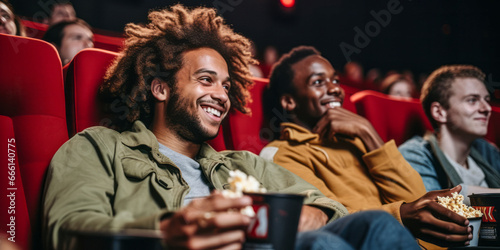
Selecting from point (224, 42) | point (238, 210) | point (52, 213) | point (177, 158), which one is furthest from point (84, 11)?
point (238, 210)

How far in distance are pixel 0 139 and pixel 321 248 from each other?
0.87 m

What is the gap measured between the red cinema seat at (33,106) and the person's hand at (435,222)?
1027 mm

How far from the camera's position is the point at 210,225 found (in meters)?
0.55

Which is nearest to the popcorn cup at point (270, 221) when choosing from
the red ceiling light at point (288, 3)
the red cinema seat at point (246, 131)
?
the red cinema seat at point (246, 131)

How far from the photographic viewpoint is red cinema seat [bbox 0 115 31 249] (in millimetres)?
974

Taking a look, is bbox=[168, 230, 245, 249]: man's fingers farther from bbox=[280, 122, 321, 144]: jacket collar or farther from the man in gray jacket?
bbox=[280, 122, 321, 144]: jacket collar

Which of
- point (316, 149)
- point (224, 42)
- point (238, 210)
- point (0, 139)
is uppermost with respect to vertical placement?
point (224, 42)

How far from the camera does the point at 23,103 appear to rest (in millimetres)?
1131

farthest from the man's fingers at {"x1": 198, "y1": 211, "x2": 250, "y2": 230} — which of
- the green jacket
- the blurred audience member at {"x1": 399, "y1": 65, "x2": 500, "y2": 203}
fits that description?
the blurred audience member at {"x1": 399, "y1": 65, "x2": 500, "y2": 203}

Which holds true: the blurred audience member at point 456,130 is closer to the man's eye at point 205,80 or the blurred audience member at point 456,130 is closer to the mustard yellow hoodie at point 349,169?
the mustard yellow hoodie at point 349,169

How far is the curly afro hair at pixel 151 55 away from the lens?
1.25m

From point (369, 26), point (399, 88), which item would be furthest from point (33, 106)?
point (369, 26)

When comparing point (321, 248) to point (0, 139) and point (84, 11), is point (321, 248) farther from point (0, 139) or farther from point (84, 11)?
point (84, 11)

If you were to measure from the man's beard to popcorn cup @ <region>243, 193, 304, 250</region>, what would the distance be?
586 millimetres
